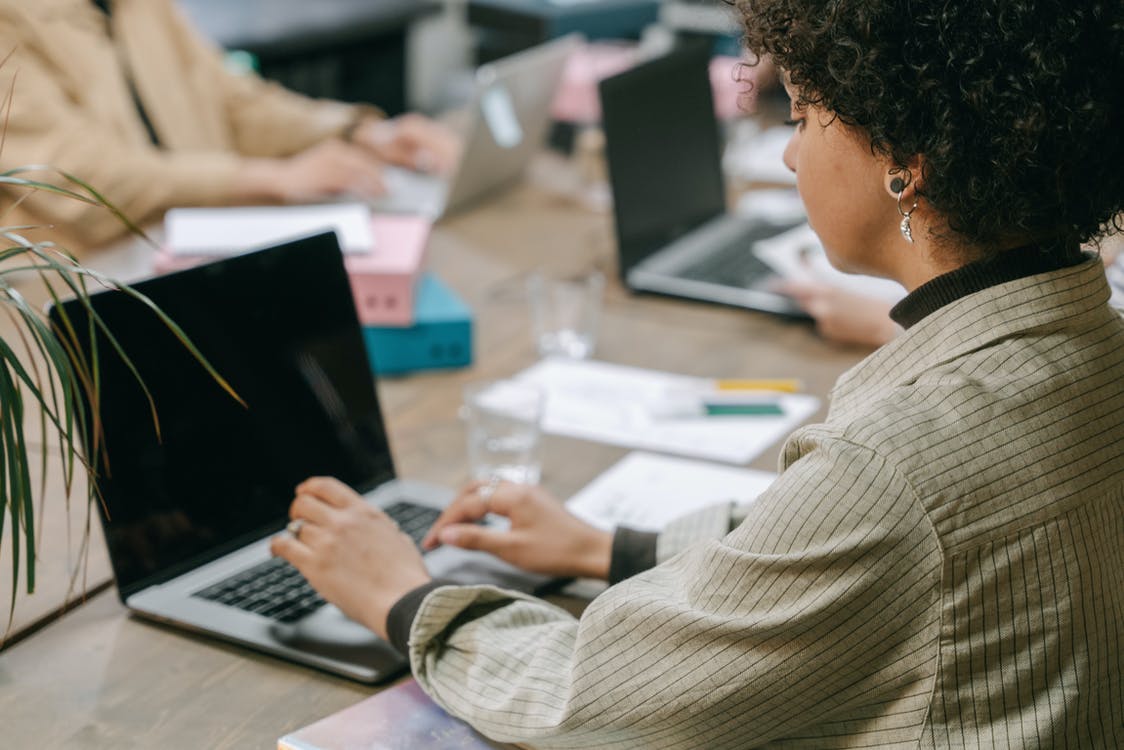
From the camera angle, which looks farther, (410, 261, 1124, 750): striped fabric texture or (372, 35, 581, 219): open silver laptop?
(372, 35, 581, 219): open silver laptop

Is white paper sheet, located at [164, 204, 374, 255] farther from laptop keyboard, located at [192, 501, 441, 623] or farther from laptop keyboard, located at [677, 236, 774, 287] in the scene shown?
laptop keyboard, located at [192, 501, 441, 623]

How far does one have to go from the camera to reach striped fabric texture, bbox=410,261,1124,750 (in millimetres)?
772

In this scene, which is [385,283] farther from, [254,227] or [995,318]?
[995,318]

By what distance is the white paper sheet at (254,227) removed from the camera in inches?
69.3

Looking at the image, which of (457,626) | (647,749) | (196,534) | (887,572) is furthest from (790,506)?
(196,534)

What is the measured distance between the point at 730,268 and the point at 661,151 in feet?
0.70

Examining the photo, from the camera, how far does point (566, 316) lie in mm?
1719

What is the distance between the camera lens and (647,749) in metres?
0.87

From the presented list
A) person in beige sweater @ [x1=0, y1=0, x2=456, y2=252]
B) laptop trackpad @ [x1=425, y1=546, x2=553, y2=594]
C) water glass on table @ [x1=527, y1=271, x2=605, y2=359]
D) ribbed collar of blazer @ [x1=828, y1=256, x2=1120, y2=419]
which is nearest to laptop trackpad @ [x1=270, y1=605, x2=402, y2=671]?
laptop trackpad @ [x1=425, y1=546, x2=553, y2=594]

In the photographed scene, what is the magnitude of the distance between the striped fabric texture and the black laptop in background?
0.98m

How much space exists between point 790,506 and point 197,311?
1.96 ft

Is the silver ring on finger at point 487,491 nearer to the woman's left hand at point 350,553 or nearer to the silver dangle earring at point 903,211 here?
the woman's left hand at point 350,553

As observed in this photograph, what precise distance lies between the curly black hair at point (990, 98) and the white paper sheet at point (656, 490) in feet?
1.72

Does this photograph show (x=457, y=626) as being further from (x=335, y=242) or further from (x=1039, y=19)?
(x=1039, y=19)
